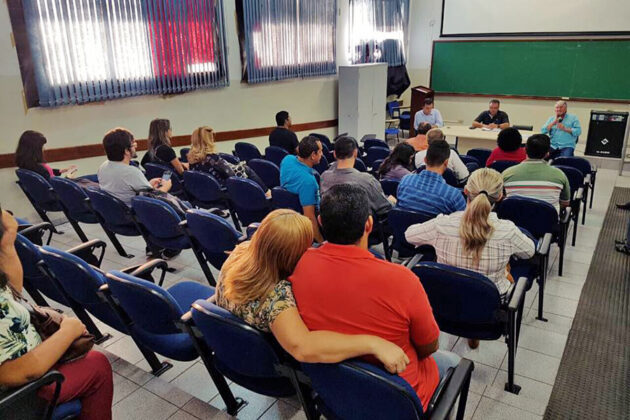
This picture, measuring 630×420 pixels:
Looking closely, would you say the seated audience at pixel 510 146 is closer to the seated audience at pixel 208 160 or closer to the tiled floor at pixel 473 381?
the tiled floor at pixel 473 381

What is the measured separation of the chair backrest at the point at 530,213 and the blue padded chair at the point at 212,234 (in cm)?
201

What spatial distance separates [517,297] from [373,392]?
1214mm

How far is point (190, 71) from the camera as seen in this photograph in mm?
6715

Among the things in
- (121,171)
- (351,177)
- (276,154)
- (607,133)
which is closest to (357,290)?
(351,177)

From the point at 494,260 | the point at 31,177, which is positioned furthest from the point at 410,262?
the point at 31,177

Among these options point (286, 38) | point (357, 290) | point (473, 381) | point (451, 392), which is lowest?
point (473, 381)

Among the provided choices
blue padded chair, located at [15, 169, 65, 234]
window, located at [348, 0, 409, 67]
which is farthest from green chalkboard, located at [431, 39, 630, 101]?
blue padded chair, located at [15, 169, 65, 234]

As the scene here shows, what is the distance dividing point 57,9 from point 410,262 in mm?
5231

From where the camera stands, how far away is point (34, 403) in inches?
62.2

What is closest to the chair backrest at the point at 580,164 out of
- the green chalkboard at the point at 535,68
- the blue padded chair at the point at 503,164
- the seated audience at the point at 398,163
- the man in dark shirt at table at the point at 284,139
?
the blue padded chair at the point at 503,164

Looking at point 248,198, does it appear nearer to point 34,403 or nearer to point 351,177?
point 351,177

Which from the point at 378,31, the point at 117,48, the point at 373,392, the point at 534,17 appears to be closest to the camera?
the point at 373,392

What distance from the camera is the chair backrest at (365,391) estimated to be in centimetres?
134

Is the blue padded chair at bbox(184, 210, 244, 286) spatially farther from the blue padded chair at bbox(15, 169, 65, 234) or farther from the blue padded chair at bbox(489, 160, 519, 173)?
the blue padded chair at bbox(489, 160, 519, 173)
